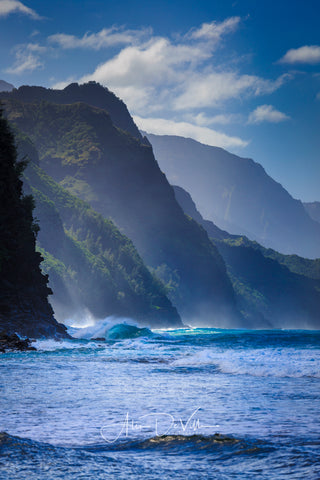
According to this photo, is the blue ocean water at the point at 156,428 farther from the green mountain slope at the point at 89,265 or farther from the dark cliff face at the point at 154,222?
the dark cliff face at the point at 154,222

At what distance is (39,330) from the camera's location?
126 feet

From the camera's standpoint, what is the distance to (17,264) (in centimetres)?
4100

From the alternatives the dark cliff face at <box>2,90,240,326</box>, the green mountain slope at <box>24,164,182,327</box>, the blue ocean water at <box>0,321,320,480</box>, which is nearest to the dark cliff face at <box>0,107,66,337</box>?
the blue ocean water at <box>0,321,320,480</box>

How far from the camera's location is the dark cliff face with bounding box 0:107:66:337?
37.2 meters

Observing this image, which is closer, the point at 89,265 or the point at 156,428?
the point at 156,428

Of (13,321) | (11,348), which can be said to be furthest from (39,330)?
(11,348)

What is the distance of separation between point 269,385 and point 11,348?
666 inches

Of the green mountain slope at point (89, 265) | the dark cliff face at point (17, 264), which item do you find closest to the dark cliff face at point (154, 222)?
the green mountain slope at point (89, 265)

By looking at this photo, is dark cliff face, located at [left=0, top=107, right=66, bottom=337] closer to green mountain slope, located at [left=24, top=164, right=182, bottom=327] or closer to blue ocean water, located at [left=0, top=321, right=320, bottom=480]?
blue ocean water, located at [left=0, top=321, right=320, bottom=480]

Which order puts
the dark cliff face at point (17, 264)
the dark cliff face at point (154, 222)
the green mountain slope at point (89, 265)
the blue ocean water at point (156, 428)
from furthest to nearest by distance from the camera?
the dark cliff face at point (154, 222) < the green mountain slope at point (89, 265) < the dark cliff face at point (17, 264) < the blue ocean water at point (156, 428)

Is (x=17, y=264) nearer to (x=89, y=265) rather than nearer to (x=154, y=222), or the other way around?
(x=89, y=265)

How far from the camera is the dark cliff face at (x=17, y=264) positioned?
37.2 m

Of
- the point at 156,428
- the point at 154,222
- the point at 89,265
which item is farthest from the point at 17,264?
the point at 154,222

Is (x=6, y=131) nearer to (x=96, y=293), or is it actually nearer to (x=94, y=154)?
(x=96, y=293)
